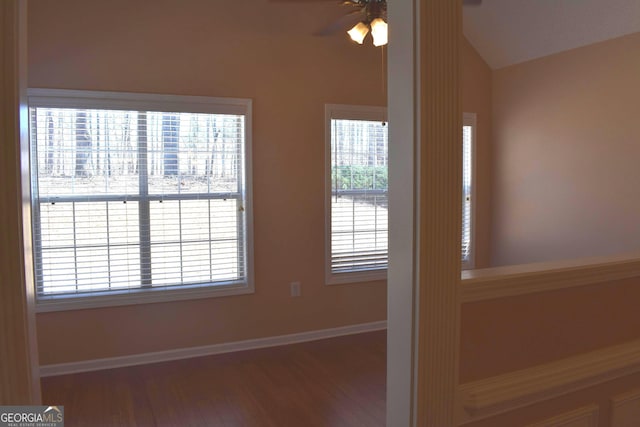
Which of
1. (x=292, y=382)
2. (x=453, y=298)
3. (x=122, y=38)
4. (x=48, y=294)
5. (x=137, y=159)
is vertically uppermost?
(x=122, y=38)

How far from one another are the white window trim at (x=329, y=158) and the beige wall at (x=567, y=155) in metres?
1.47

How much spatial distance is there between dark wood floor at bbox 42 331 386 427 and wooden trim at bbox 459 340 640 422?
4.71 ft

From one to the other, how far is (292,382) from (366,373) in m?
0.56

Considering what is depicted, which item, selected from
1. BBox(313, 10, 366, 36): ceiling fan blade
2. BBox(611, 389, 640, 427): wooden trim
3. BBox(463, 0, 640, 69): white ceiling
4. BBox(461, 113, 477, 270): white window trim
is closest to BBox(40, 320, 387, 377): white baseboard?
BBox(461, 113, 477, 270): white window trim

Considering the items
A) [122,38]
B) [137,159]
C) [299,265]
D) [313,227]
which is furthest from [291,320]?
[122,38]

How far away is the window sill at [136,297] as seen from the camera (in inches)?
133

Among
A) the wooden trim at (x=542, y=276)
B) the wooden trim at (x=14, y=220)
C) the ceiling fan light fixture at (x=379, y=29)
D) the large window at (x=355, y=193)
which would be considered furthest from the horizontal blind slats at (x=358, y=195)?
the wooden trim at (x=14, y=220)

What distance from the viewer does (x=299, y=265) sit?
4133 millimetres

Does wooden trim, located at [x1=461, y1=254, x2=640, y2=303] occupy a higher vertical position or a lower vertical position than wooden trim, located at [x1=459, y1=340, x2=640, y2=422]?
higher

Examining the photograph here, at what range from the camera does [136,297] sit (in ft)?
11.7

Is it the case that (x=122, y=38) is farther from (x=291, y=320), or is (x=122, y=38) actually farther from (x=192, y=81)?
(x=291, y=320)

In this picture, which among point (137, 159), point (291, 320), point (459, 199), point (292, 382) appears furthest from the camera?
point (291, 320)

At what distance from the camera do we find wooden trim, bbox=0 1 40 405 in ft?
2.88

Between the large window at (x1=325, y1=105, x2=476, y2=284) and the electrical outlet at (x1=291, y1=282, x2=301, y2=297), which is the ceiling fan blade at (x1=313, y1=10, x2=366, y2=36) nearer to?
the large window at (x1=325, y1=105, x2=476, y2=284)
